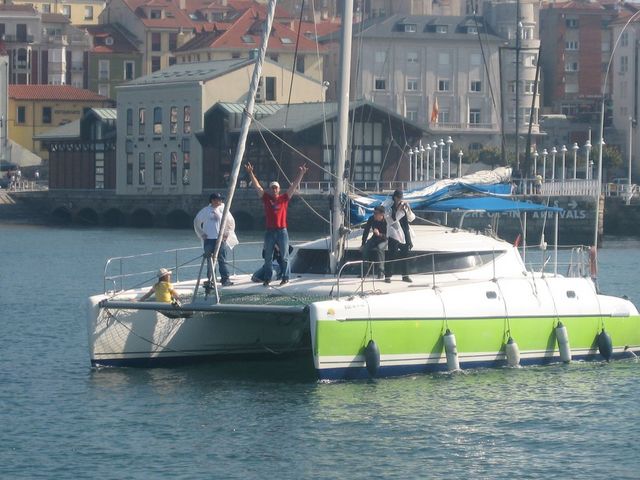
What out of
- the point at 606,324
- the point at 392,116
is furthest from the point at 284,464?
the point at 392,116

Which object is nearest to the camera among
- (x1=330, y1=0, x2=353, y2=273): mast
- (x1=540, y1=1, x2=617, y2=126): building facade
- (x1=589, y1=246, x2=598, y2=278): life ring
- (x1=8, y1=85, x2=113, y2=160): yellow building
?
(x1=330, y1=0, x2=353, y2=273): mast

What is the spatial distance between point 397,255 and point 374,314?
8.18 feet

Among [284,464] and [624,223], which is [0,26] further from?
[284,464]

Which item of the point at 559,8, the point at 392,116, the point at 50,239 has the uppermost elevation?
the point at 559,8

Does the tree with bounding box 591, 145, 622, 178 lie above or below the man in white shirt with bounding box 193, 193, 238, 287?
above

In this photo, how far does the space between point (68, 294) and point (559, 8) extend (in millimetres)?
98460

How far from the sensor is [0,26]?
14788cm

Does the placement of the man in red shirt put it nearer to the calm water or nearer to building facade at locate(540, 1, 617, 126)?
the calm water

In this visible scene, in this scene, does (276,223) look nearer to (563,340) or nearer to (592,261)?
(563,340)

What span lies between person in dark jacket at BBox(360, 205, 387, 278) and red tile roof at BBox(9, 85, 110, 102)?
371 ft

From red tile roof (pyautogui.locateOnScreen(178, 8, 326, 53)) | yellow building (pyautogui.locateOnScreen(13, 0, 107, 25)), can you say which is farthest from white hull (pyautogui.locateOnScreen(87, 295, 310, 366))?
yellow building (pyautogui.locateOnScreen(13, 0, 107, 25))

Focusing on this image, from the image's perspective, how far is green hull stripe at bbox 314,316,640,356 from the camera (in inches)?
963

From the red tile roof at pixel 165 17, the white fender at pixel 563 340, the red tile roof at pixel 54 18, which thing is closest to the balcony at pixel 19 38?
the red tile roof at pixel 54 18

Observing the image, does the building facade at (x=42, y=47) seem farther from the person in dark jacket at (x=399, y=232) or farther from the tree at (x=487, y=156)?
the person in dark jacket at (x=399, y=232)
